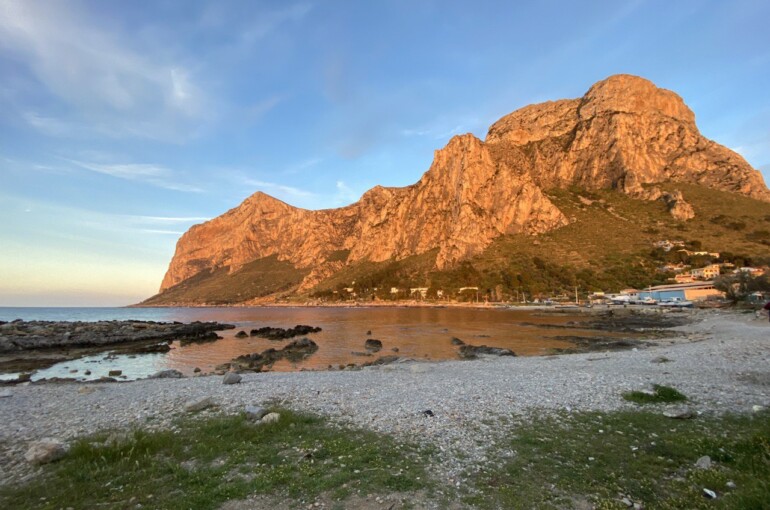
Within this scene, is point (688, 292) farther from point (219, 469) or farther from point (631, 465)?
point (219, 469)

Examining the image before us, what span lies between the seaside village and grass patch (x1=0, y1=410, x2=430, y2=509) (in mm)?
81554

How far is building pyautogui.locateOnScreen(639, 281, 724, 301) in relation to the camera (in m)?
87.1

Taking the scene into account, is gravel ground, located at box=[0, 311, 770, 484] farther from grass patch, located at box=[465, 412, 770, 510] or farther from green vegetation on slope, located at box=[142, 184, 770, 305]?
green vegetation on slope, located at box=[142, 184, 770, 305]

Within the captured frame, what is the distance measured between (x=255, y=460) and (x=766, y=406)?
15243 millimetres

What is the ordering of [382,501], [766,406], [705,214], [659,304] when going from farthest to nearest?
[705,214], [659,304], [766,406], [382,501]

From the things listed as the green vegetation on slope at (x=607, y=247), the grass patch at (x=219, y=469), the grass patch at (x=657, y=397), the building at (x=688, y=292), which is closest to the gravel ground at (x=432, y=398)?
the grass patch at (x=657, y=397)

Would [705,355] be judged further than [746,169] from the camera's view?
No

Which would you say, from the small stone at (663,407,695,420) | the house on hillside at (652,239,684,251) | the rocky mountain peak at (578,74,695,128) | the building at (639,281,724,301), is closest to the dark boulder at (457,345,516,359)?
the small stone at (663,407,695,420)

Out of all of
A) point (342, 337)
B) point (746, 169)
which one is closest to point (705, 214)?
point (746, 169)

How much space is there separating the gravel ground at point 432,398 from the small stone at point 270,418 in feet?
6.12

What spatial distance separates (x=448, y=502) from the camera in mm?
7066

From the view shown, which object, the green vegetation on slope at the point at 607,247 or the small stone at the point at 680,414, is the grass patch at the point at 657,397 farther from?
the green vegetation on slope at the point at 607,247

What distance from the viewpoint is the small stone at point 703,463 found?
7.98m

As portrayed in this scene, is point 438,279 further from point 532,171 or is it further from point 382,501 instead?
point 382,501
